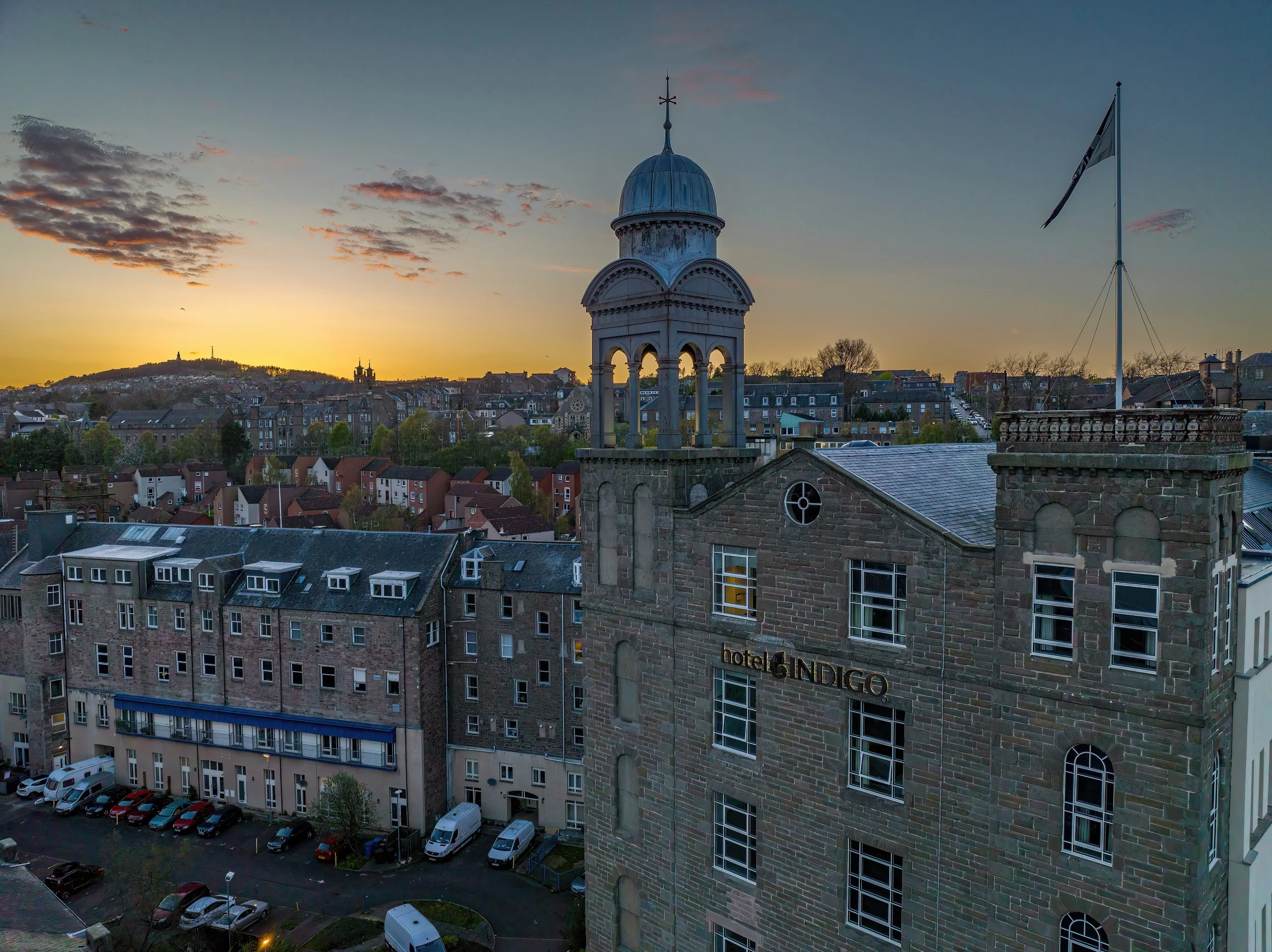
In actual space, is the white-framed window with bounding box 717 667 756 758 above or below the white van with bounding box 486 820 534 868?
above

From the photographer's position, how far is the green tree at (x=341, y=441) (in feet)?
464

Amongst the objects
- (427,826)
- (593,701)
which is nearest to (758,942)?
(593,701)

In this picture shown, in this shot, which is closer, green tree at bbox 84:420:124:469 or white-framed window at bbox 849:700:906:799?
white-framed window at bbox 849:700:906:799

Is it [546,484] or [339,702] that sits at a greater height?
[546,484]

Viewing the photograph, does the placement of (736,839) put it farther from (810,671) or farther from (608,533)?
(608,533)

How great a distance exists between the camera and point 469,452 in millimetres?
128375

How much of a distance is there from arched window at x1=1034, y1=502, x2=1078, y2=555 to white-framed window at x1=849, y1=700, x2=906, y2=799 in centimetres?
546

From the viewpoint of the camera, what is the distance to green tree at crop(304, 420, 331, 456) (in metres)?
150

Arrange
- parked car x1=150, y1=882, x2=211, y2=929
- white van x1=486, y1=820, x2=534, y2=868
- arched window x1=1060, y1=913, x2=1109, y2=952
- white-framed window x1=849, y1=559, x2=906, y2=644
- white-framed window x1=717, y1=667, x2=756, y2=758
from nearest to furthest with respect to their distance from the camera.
→ arched window x1=1060, y1=913, x2=1109, y2=952 → white-framed window x1=849, y1=559, x2=906, y2=644 → white-framed window x1=717, y1=667, x2=756, y2=758 → parked car x1=150, y1=882, x2=211, y2=929 → white van x1=486, y1=820, x2=534, y2=868

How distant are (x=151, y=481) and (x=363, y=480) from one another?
111ft

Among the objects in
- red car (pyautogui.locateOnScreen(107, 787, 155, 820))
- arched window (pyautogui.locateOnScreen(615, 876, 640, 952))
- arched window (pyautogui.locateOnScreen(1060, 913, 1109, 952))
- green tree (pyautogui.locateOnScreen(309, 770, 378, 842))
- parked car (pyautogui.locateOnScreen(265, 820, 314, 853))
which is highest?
arched window (pyautogui.locateOnScreen(1060, 913, 1109, 952))

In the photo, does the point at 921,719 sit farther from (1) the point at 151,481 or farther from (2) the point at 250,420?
(2) the point at 250,420

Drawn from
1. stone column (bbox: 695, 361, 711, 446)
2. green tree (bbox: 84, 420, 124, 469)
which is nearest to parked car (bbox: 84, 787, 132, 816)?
stone column (bbox: 695, 361, 711, 446)

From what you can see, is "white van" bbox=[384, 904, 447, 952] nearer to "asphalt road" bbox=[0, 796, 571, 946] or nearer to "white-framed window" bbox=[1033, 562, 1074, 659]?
"asphalt road" bbox=[0, 796, 571, 946]
